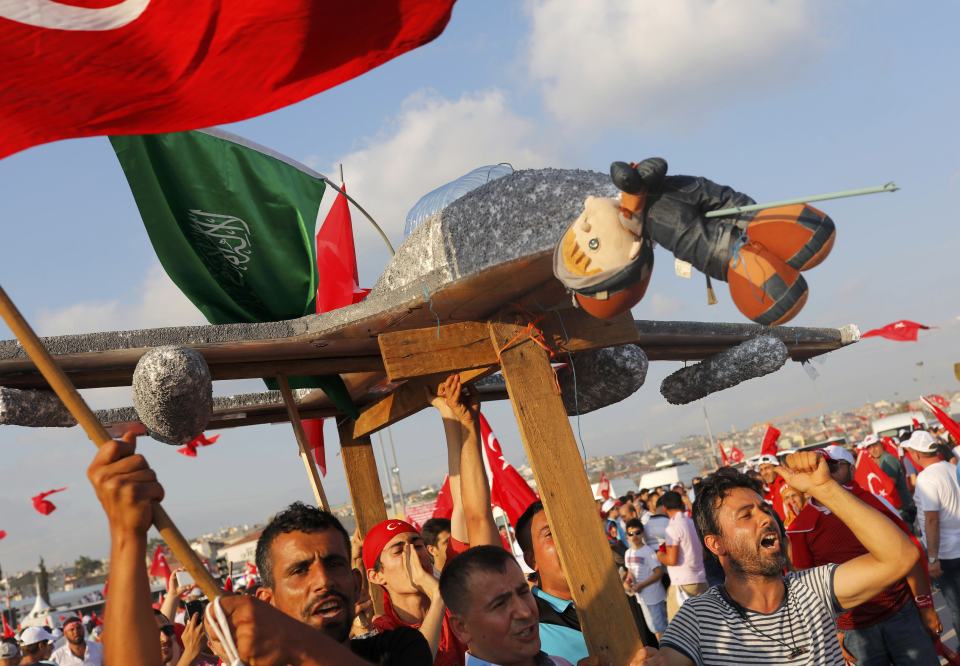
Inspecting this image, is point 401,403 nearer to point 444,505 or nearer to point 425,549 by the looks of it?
point 425,549

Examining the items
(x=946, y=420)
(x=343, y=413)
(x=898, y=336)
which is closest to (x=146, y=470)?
(x=343, y=413)

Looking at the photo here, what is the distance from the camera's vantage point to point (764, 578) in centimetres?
318

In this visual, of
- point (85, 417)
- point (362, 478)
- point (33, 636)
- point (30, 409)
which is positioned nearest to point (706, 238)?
point (85, 417)

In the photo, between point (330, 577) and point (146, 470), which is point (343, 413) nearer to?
point (330, 577)

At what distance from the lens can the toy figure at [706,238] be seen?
9.07 feet

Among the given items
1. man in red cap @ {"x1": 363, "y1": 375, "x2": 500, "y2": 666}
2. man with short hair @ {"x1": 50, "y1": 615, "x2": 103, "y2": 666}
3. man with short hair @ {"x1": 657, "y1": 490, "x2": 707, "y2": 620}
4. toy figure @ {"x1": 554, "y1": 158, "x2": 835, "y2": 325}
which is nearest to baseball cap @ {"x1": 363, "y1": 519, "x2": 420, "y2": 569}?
man in red cap @ {"x1": 363, "y1": 375, "x2": 500, "y2": 666}

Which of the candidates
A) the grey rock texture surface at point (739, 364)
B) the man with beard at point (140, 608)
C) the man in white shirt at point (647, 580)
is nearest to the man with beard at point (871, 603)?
the grey rock texture surface at point (739, 364)

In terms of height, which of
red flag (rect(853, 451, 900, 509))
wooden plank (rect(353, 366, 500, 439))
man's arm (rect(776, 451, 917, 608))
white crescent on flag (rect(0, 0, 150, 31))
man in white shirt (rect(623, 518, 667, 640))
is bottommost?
man in white shirt (rect(623, 518, 667, 640))

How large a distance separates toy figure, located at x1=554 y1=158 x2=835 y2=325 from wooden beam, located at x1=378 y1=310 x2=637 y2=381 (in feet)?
4.90

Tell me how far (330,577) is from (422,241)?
1.89m

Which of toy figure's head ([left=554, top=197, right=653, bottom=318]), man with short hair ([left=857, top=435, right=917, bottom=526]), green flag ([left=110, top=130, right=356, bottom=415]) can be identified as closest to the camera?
toy figure's head ([left=554, top=197, right=653, bottom=318])

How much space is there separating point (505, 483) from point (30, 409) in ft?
12.3

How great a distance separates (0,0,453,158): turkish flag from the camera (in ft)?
8.83

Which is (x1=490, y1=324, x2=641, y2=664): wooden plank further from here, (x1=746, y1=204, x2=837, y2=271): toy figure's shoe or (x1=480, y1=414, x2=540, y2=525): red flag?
(x1=480, y1=414, x2=540, y2=525): red flag
